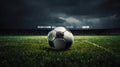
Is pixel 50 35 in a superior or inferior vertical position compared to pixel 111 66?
superior

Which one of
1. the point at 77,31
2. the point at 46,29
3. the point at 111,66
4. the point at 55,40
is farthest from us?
the point at 46,29

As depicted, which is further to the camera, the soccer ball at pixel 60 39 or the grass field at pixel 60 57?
the soccer ball at pixel 60 39

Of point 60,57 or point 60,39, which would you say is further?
point 60,39

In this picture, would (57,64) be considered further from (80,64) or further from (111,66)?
(111,66)

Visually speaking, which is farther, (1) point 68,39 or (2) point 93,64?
(1) point 68,39

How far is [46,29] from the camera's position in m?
54.5

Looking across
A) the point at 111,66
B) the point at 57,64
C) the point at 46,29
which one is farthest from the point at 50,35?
the point at 46,29

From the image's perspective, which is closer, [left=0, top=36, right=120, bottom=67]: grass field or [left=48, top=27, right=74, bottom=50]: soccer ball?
[left=0, top=36, right=120, bottom=67]: grass field

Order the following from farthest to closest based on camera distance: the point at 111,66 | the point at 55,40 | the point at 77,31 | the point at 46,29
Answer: the point at 46,29
the point at 77,31
the point at 55,40
the point at 111,66

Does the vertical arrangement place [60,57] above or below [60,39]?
below

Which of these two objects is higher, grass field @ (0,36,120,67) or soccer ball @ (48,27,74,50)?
soccer ball @ (48,27,74,50)

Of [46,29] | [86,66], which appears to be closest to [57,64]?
[86,66]

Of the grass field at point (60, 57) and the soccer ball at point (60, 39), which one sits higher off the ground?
the soccer ball at point (60, 39)

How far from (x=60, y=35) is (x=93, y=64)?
2693mm
